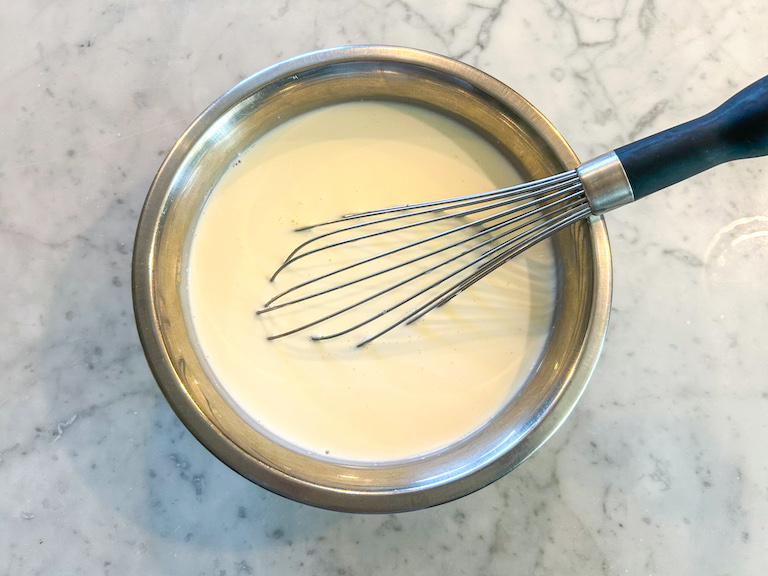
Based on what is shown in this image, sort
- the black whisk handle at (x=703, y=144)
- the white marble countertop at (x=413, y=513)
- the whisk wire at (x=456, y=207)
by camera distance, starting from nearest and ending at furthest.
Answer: the black whisk handle at (x=703, y=144), the whisk wire at (x=456, y=207), the white marble countertop at (x=413, y=513)

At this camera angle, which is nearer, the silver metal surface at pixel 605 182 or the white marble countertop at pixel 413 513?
the silver metal surface at pixel 605 182

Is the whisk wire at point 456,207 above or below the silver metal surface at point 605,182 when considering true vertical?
above

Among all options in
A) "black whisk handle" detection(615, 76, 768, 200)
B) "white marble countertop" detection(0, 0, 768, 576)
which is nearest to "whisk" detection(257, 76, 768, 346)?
"black whisk handle" detection(615, 76, 768, 200)

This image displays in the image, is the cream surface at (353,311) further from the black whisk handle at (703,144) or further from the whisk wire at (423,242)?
the black whisk handle at (703,144)

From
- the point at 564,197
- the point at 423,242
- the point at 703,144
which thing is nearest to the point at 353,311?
the point at 423,242

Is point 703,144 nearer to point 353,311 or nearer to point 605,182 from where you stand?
point 605,182

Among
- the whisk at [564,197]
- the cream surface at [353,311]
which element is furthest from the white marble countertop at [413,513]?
the whisk at [564,197]

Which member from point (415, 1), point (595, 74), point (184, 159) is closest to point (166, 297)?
point (184, 159)
